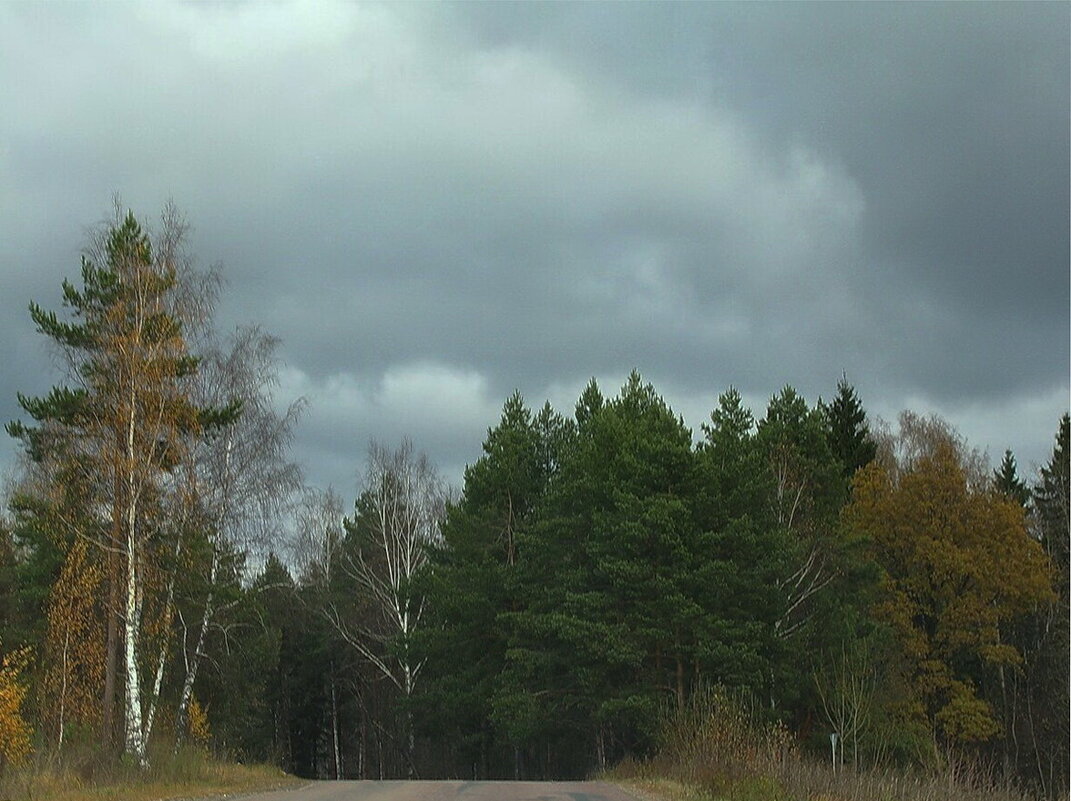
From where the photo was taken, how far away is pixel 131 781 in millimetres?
24109

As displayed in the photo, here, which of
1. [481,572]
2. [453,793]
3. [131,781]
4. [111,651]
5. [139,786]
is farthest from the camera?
[481,572]

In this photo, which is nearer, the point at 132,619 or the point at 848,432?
the point at 132,619

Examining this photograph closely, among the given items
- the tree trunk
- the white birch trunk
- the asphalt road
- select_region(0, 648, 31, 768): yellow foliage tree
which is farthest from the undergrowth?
the asphalt road

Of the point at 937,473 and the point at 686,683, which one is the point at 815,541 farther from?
the point at 686,683

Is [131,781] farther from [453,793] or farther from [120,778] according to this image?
[453,793]

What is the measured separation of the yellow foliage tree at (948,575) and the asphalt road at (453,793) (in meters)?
25.3

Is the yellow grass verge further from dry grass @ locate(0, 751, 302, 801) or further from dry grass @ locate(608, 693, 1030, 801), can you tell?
dry grass @ locate(608, 693, 1030, 801)

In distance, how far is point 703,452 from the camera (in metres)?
46.9

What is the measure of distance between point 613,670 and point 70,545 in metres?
19.8

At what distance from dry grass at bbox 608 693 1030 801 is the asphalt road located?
1242mm

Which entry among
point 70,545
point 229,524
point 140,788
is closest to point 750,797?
point 140,788

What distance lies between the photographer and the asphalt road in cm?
2288

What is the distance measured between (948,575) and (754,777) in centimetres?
3182

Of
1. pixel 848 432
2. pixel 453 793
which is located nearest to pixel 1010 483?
pixel 848 432
